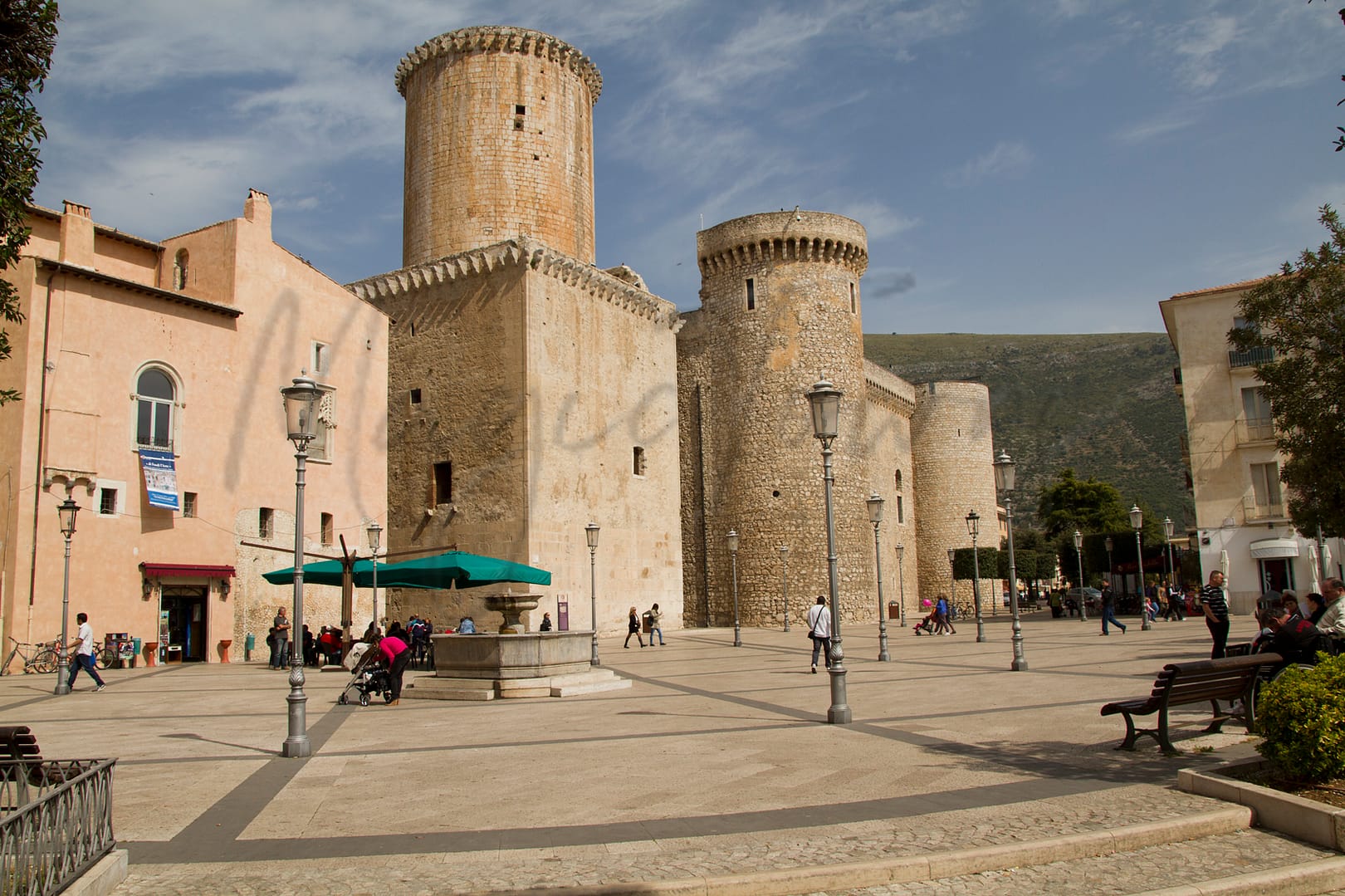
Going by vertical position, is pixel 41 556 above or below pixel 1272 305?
below

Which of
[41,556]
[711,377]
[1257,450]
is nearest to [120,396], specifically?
[41,556]

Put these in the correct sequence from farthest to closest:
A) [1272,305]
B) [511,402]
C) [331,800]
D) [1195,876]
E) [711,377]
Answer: [711,377] < [511,402] < [1272,305] < [331,800] < [1195,876]

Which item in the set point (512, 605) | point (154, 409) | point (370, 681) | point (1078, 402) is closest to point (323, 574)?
point (154, 409)

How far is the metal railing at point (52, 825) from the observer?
4176 millimetres

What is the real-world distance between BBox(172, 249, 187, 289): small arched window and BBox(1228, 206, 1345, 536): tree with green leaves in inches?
987

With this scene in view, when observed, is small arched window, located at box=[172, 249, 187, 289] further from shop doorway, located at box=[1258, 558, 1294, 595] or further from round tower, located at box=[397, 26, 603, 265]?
shop doorway, located at box=[1258, 558, 1294, 595]

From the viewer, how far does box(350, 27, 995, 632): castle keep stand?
27.8m

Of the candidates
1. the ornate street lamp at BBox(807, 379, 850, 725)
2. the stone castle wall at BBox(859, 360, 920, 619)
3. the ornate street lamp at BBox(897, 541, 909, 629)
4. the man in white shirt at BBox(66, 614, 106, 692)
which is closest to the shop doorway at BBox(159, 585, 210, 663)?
the man in white shirt at BBox(66, 614, 106, 692)

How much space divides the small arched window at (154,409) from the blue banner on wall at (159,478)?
27cm

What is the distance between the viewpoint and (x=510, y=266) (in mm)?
27562

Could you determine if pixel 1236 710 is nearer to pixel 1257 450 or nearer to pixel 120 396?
pixel 120 396

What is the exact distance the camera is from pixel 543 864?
5.32m

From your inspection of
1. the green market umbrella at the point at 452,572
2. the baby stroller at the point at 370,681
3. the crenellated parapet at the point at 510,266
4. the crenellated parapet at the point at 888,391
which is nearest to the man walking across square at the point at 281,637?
the green market umbrella at the point at 452,572

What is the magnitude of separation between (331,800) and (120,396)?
1864cm
